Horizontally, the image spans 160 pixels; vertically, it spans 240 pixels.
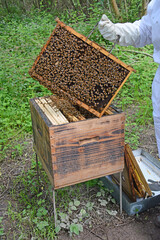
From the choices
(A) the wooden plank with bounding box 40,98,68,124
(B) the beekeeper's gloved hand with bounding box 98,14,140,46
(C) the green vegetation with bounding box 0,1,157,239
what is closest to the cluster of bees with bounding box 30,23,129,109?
(A) the wooden plank with bounding box 40,98,68,124

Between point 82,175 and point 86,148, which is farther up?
point 86,148

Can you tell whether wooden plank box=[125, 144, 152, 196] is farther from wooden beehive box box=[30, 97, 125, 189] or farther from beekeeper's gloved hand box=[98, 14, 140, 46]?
beekeeper's gloved hand box=[98, 14, 140, 46]

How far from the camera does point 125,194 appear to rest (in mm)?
2326

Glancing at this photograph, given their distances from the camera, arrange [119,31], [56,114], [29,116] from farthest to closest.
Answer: [29,116]
[119,31]
[56,114]

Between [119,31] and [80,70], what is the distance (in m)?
0.54

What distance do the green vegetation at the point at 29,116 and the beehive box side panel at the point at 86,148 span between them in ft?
1.82

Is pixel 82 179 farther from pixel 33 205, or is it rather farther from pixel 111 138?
pixel 33 205

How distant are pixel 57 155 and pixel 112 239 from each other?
89 centimetres

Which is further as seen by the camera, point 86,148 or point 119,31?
point 119,31

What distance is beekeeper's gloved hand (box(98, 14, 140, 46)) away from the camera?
197cm

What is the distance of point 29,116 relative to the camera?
151 inches

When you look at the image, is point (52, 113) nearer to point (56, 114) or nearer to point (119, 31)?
point (56, 114)

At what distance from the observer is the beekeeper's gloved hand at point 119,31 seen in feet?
6.48

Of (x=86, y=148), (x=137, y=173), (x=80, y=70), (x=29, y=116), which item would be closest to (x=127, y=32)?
(x=80, y=70)
